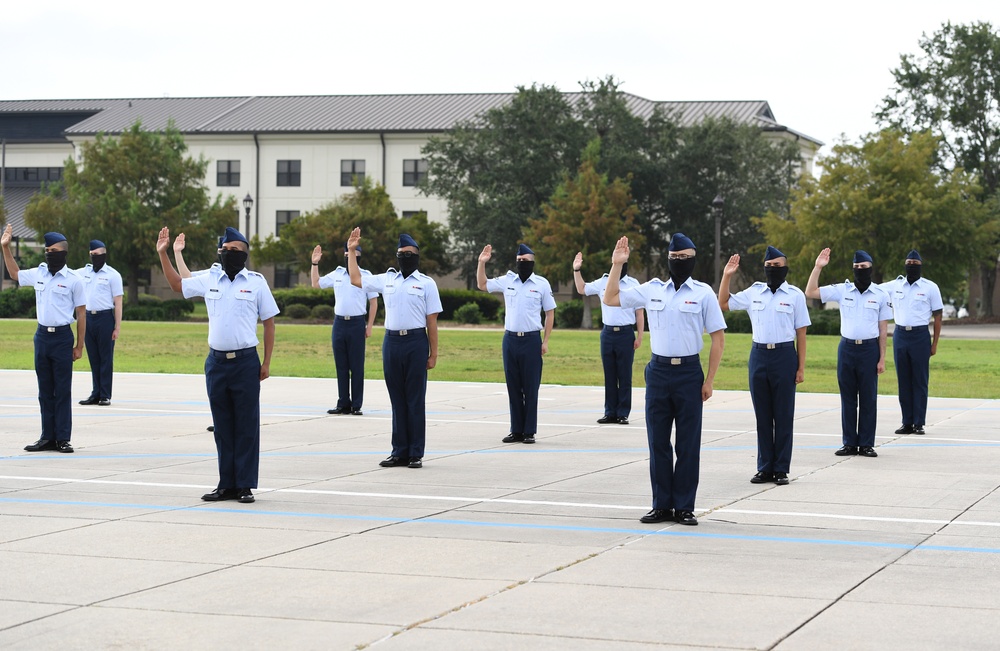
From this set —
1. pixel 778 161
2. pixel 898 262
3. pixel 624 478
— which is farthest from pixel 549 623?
pixel 778 161

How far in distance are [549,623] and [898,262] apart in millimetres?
52334

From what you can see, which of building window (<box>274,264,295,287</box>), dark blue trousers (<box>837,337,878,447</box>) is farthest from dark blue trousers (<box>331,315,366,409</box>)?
building window (<box>274,264,295,287</box>)

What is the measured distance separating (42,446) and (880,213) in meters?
47.0

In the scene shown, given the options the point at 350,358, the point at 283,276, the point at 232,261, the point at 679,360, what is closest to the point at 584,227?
the point at 283,276

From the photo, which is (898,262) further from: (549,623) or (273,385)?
(549,623)

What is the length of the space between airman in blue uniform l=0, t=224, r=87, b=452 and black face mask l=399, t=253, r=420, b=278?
11.7 ft

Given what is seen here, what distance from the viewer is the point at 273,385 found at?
2400cm

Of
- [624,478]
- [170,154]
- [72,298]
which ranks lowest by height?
[624,478]

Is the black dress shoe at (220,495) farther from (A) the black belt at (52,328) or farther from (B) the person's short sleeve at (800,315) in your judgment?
(B) the person's short sleeve at (800,315)

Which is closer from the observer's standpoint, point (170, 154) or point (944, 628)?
point (944, 628)

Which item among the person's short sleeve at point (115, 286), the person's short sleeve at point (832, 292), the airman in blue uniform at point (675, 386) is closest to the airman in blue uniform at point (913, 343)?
the person's short sleeve at point (832, 292)

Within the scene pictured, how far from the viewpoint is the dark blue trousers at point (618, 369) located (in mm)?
17781

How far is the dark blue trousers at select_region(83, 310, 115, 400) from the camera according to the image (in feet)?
62.3

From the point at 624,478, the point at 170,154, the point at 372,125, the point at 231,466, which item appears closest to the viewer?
the point at 231,466
